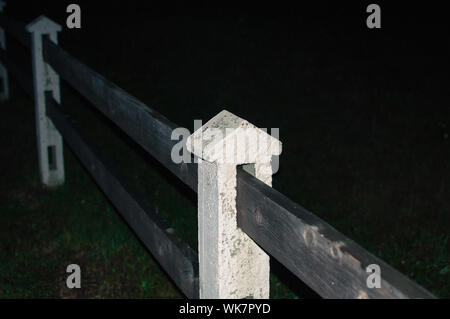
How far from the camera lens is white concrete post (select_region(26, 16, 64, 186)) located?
555 cm

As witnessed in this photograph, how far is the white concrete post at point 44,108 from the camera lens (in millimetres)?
5547

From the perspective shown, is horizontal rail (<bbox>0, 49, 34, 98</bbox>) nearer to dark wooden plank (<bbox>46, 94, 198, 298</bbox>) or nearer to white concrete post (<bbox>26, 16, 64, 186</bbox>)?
white concrete post (<bbox>26, 16, 64, 186</bbox>)

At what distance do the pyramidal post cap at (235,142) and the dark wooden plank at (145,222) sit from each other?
2.19 feet

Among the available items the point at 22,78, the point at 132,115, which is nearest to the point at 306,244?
the point at 132,115

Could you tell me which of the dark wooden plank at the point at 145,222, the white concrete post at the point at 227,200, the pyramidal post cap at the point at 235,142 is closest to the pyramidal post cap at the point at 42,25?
the dark wooden plank at the point at 145,222

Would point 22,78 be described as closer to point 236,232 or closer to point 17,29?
point 17,29

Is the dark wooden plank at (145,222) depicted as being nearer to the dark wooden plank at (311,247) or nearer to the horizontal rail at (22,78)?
the dark wooden plank at (311,247)

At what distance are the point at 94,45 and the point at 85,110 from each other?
181 inches

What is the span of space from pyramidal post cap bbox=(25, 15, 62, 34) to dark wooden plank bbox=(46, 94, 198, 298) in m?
1.05

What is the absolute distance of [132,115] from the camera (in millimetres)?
3211

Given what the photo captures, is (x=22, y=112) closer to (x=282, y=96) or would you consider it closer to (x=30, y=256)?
(x=282, y=96)

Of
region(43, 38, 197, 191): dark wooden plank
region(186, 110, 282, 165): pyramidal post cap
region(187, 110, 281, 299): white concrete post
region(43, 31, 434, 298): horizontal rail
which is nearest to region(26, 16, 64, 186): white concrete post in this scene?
region(43, 38, 197, 191): dark wooden plank

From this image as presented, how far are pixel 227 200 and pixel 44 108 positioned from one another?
4004 millimetres
